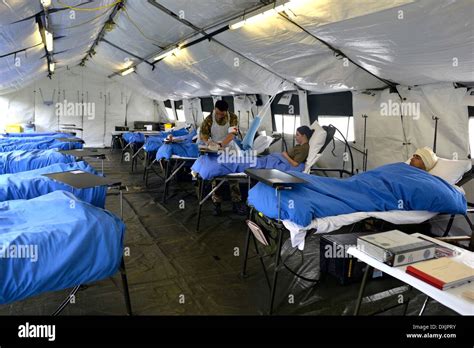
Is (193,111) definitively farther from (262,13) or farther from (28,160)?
(262,13)

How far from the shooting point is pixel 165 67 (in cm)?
732

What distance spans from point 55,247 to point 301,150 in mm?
2901

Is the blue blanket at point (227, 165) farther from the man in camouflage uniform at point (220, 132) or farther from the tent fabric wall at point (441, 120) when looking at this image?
the tent fabric wall at point (441, 120)

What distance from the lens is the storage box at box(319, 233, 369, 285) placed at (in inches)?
99.5

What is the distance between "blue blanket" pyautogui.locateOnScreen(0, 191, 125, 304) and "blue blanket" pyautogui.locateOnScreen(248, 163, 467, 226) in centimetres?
99

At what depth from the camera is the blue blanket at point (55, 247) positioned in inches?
56.2

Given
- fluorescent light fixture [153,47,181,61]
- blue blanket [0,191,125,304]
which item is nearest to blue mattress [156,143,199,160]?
fluorescent light fixture [153,47,181,61]

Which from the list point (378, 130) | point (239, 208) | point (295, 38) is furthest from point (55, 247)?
point (378, 130)

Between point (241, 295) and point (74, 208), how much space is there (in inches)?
49.4

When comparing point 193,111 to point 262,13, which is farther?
point 193,111

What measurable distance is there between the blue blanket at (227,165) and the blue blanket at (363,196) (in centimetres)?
121

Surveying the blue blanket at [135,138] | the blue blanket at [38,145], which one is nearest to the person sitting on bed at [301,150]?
the blue blanket at [38,145]

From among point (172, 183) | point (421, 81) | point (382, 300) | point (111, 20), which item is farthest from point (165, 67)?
point (382, 300)

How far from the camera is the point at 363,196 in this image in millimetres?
2535
